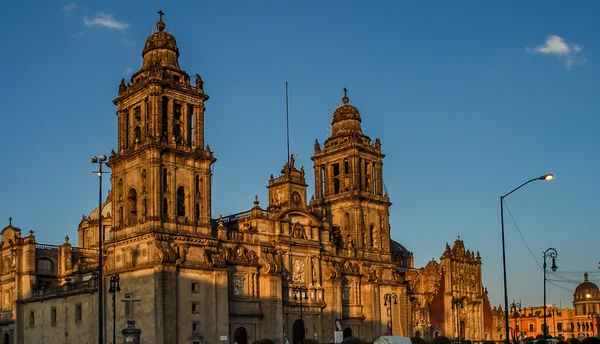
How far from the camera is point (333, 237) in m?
89.5

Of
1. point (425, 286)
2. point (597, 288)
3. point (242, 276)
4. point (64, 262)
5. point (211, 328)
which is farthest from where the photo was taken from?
point (597, 288)

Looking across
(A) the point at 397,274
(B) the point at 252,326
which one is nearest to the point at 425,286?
(A) the point at 397,274

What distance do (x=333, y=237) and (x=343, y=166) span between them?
8.35 meters

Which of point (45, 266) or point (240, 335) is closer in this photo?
point (240, 335)

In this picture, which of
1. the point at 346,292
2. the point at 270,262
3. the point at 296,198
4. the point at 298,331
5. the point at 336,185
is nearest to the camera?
the point at 270,262

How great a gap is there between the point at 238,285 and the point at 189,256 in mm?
6637

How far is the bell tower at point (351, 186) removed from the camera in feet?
292

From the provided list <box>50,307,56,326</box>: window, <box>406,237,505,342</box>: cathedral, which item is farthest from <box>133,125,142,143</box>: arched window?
<box>406,237,505,342</box>: cathedral

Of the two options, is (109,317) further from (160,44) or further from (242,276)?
(160,44)

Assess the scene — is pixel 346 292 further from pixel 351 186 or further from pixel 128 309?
pixel 128 309

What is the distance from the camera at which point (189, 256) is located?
67.5 metres

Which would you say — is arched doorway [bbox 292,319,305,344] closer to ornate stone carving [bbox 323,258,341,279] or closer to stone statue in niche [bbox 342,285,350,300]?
ornate stone carving [bbox 323,258,341,279]

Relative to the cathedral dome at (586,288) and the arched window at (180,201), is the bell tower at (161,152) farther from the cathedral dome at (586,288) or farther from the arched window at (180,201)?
the cathedral dome at (586,288)

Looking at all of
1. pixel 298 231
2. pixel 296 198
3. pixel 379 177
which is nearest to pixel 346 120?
pixel 379 177
